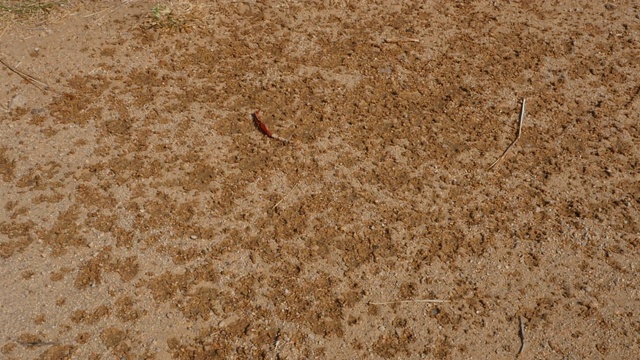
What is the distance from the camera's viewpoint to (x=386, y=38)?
13.4 ft

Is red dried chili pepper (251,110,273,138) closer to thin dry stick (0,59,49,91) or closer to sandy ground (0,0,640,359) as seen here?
sandy ground (0,0,640,359)

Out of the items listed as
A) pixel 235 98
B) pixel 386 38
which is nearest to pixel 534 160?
pixel 386 38

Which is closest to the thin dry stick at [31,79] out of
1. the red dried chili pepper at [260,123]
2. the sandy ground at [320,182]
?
the sandy ground at [320,182]

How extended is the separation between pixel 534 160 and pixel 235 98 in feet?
5.07

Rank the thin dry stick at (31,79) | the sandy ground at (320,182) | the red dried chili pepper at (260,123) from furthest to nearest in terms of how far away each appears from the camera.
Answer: the thin dry stick at (31,79), the red dried chili pepper at (260,123), the sandy ground at (320,182)

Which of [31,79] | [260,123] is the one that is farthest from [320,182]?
[31,79]

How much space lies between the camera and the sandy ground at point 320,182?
2.69 m

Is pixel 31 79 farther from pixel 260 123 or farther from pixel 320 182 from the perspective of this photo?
pixel 320 182

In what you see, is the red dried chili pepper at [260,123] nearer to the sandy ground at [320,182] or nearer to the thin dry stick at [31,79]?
the sandy ground at [320,182]

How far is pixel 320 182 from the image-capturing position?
323cm

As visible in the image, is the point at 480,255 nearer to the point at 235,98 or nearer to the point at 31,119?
the point at 235,98

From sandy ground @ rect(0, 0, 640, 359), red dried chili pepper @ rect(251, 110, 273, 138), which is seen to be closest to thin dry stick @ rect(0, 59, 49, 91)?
sandy ground @ rect(0, 0, 640, 359)

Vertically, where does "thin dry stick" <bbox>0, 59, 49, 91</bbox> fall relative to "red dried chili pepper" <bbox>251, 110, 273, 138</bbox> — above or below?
below

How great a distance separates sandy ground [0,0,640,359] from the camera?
106 inches
